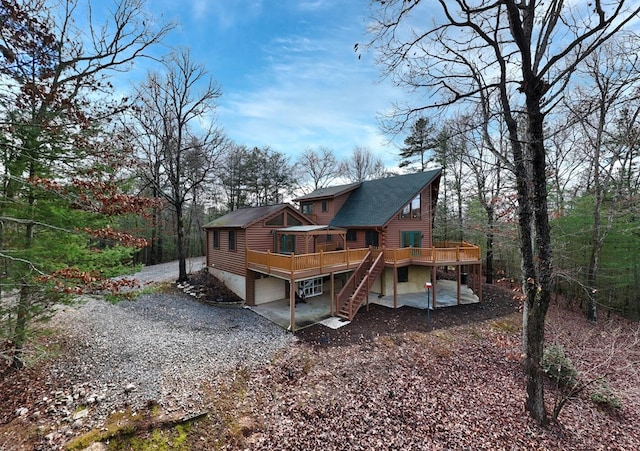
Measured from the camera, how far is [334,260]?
1125 centimetres

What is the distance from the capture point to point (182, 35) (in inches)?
339

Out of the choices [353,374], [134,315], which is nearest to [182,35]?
[134,315]

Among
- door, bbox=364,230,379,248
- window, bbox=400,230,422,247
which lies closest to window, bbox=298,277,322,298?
door, bbox=364,230,379,248

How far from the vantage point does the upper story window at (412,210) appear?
570 inches

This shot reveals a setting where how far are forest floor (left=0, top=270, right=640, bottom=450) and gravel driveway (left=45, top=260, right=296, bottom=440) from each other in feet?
0.99

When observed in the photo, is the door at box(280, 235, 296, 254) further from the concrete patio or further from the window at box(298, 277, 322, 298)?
the concrete patio

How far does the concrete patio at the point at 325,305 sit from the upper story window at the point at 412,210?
14.7 ft

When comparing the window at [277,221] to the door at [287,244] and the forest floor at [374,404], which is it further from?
the forest floor at [374,404]

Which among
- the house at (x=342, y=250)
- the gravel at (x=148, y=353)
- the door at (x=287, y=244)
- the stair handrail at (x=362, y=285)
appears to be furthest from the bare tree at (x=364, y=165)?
the gravel at (x=148, y=353)

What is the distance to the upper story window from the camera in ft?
47.5

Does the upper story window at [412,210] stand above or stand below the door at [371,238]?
above

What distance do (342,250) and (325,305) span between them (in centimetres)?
288

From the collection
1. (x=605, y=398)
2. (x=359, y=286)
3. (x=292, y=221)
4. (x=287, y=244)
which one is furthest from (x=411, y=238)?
(x=605, y=398)

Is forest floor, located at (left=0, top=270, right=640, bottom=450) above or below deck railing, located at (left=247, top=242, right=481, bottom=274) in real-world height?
below
